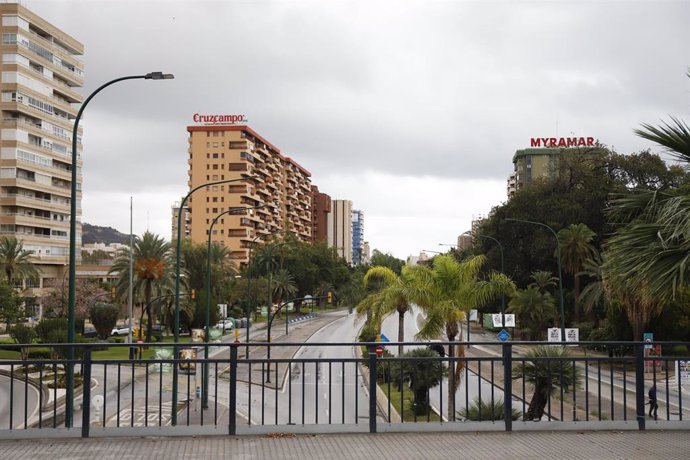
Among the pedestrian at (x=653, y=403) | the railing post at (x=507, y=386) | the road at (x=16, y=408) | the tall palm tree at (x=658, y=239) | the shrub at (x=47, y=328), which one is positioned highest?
the tall palm tree at (x=658, y=239)

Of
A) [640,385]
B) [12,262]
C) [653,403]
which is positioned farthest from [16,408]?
[12,262]

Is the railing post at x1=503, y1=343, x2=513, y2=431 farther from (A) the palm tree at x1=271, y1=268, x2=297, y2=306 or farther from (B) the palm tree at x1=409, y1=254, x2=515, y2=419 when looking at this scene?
(A) the palm tree at x1=271, y1=268, x2=297, y2=306

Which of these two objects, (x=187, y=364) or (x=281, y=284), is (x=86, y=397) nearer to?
(x=187, y=364)

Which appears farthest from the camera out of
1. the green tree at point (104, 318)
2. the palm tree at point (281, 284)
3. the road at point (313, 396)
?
the palm tree at point (281, 284)

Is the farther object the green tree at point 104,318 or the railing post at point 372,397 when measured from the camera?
the green tree at point 104,318

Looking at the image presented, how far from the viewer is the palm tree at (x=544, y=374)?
31.9 ft

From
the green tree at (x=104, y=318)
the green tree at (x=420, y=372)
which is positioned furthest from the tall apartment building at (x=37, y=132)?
the green tree at (x=420, y=372)

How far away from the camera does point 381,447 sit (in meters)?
8.22

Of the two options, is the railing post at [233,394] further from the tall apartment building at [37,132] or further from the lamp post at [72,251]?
the tall apartment building at [37,132]

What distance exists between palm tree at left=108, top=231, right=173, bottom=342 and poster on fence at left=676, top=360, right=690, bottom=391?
49298 mm

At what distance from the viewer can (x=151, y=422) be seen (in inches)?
872

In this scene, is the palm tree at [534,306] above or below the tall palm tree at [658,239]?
below

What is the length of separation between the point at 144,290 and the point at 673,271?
5431 centimetres

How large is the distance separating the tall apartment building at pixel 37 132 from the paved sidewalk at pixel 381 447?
7838cm
